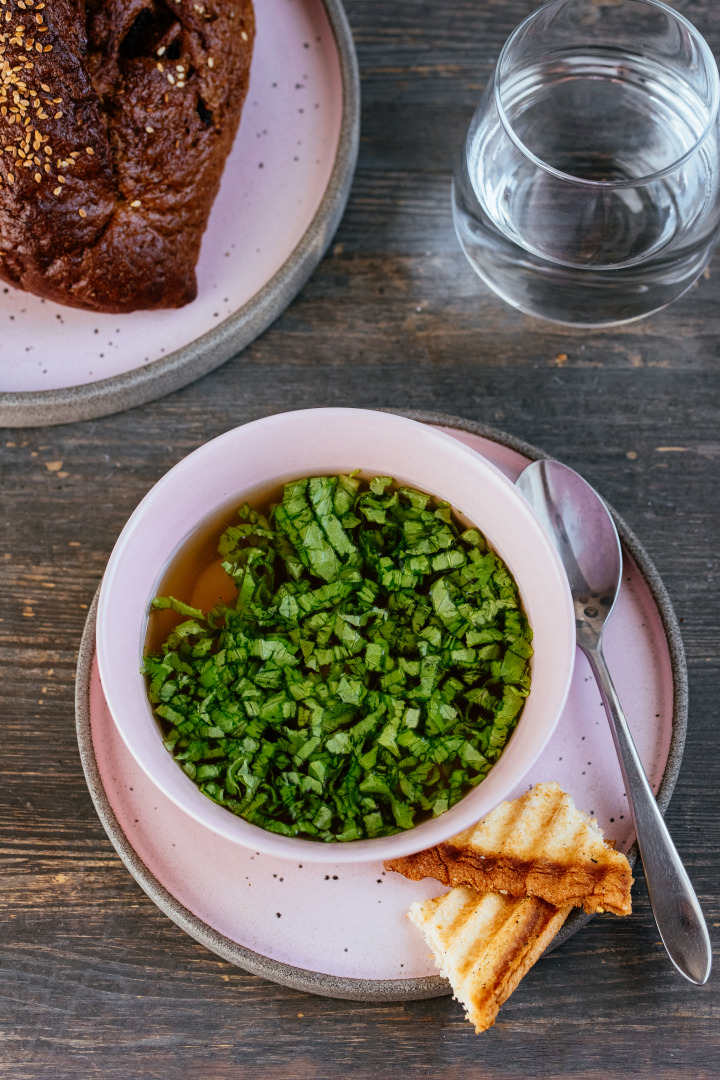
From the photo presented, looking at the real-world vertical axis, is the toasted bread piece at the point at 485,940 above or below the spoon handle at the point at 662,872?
below

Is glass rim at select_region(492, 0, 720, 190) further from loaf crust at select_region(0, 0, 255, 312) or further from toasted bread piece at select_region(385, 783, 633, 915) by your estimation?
toasted bread piece at select_region(385, 783, 633, 915)

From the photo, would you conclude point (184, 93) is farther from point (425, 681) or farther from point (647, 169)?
point (425, 681)

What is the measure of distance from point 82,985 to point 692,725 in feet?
3.46

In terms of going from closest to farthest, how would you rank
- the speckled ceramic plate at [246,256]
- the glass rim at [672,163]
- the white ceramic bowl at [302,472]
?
the white ceramic bowl at [302,472], the glass rim at [672,163], the speckled ceramic plate at [246,256]

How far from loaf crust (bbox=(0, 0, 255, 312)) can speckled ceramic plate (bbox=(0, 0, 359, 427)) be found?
0.07 m

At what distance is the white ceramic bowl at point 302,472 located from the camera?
1091mm

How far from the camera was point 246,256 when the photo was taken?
4.91ft

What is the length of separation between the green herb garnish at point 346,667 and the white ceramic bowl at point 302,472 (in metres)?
0.03

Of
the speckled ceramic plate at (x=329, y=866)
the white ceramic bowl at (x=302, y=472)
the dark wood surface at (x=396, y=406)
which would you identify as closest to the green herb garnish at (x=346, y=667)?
the white ceramic bowl at (x=302, y=472)

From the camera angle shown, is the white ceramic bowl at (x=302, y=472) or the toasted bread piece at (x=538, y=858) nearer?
the white ceramic bowl at (x=302, y=472)

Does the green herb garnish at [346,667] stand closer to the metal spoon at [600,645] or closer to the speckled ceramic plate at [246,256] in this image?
the metal spoon at [600,645]

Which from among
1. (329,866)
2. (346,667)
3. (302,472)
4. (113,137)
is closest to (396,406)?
(302,472)

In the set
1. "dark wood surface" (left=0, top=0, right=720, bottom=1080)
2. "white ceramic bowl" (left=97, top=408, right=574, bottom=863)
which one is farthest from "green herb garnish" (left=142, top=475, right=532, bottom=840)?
"dark wood surface" (left=0, top=0, right=720, bottom=1080)

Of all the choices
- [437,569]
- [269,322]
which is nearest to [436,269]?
[269,322]
